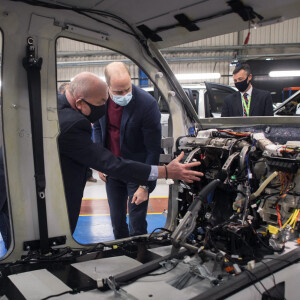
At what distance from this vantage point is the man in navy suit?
271 centimetres

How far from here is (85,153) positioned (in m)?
2.14

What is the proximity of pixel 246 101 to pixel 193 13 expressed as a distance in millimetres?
1646

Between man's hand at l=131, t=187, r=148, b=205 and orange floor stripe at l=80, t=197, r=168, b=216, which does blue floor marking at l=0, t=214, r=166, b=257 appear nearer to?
orange floor stripe at l=80, t=197, r=168, b=216

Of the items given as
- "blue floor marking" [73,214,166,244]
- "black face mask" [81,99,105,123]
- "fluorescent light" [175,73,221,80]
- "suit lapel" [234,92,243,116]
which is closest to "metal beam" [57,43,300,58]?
"fluorescent light" [175,73,221,80]

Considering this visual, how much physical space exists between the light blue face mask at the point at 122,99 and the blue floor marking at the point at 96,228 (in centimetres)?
203

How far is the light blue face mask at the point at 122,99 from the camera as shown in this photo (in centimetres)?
272

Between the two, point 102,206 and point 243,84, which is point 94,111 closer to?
point 243,84

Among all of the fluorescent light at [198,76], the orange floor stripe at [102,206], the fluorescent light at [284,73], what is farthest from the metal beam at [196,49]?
the orange floor stripe at [102,206]

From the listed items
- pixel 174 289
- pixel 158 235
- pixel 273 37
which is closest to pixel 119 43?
pixel 158 235

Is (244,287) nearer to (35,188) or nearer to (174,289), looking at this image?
(174,289)

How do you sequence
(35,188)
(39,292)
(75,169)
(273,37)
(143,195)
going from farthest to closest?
(273,37) < (143,195) < (75,169) < (35,188) < (39,292)

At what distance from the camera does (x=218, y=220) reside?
92.4 inches

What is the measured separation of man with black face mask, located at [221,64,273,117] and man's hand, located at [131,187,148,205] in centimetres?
152

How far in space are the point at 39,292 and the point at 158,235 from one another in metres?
1.10
